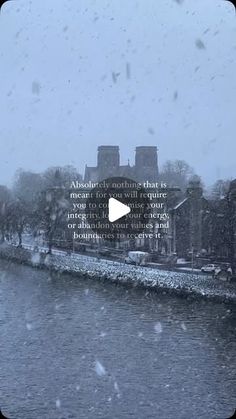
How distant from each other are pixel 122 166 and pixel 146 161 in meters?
0.20

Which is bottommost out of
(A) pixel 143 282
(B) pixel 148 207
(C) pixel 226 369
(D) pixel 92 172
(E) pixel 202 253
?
(C) pixel 226 369

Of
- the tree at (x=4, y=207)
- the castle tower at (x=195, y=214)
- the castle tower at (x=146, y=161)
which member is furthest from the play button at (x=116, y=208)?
the tree at (x=4, y=207)

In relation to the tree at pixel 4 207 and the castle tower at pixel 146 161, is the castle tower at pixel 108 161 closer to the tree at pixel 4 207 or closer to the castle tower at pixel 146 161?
the castle tower at pixel 146 161

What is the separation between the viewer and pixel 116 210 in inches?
62.7

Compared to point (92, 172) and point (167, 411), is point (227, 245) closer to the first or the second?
point (167, 411)

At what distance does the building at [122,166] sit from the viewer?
6.76 feet

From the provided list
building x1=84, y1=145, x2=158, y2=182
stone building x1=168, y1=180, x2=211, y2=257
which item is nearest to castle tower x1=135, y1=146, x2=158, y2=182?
building x1=84, y1=145, x2=158, y2=182

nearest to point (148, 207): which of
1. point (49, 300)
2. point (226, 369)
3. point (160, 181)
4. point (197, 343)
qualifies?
point (160, 181)

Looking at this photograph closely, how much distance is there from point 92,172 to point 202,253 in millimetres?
1621

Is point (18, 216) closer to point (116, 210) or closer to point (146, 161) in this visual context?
point (146, 161)

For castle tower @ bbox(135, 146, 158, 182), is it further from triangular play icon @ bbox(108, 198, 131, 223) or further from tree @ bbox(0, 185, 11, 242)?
tree @ bbox(0, 185, 11, 242)

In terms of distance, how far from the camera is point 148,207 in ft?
5.87

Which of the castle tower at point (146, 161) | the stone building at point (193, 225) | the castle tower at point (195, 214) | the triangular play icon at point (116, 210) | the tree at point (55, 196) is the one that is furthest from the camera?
the castle tower at point (195, 214)

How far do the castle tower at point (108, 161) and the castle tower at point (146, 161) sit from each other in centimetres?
9
